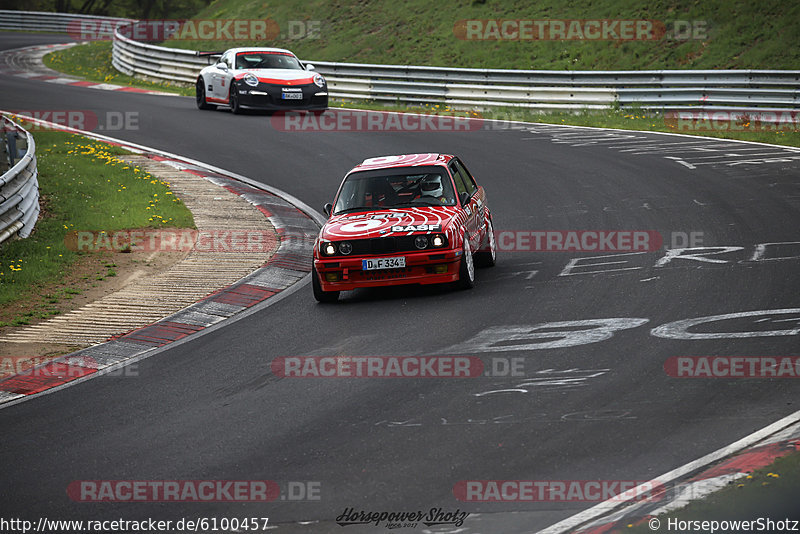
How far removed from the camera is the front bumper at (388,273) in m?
10.9

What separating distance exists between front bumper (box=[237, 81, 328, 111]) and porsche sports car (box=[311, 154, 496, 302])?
12205 mm

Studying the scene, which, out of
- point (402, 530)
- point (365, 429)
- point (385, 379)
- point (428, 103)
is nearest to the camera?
point (402, 530)

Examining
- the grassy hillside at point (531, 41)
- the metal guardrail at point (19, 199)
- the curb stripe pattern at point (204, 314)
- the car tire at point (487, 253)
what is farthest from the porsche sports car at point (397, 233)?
the grassy hillside at point (531, 41)

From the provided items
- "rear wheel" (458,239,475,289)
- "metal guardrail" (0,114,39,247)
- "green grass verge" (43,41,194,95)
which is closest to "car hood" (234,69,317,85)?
"green grass verge" (43,41,194,95)

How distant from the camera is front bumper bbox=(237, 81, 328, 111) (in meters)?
23.9

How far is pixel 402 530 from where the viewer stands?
18.5 ft

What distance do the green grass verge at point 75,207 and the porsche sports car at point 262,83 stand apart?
4.52 m

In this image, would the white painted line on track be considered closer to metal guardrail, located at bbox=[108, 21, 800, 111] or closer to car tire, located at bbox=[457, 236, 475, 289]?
car tire, located at bbox=[457, 236, 475, 289]

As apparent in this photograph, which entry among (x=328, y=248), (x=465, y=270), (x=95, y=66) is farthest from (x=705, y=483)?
(x=95, y=66)

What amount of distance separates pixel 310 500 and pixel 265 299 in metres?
5.64

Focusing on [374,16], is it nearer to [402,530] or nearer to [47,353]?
[47,353]

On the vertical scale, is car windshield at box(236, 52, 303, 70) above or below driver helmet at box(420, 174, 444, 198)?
above

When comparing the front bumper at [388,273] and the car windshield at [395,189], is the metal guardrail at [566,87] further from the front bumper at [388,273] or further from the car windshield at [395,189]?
the front bumper at [388,273]

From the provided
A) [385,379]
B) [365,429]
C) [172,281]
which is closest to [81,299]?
[172,281]
